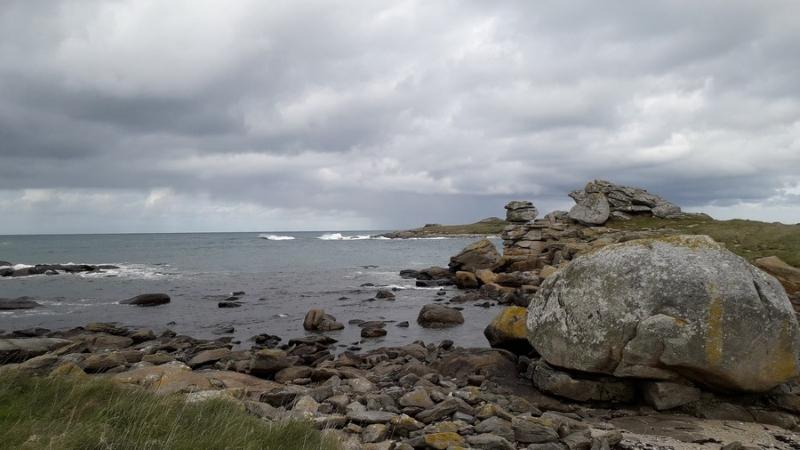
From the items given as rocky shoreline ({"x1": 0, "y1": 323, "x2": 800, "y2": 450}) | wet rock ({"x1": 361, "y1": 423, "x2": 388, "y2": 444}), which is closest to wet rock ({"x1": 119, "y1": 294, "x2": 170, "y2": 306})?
rocky shoreline ({"x1": 0, "y1": 323, "x2": 800, "y2": 450})

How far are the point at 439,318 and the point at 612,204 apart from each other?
39732 mm

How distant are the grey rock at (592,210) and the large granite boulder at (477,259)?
13573mm

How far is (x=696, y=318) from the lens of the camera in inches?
369

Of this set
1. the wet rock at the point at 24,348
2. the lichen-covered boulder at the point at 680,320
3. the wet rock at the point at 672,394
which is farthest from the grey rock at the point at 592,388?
the wet rock at the point at 24,348

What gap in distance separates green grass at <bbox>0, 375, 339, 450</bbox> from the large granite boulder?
37.0m

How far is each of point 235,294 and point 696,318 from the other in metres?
31.9

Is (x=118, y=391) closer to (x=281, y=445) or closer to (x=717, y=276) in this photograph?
(x=281, y=445)

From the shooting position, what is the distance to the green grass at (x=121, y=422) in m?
5.23

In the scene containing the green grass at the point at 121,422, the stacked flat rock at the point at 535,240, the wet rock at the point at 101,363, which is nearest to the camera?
the green grass at the point at 121,422

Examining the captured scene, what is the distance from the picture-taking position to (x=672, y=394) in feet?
32.0

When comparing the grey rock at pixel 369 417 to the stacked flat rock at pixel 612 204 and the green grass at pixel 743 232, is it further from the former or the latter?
the stacked flat rock at pixel 612 204

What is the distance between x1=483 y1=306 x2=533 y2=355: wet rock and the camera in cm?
1416

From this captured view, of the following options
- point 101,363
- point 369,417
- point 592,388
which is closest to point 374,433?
point 369,417

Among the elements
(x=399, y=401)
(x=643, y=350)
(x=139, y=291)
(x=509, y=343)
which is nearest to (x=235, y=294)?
(x=139, y=291)
